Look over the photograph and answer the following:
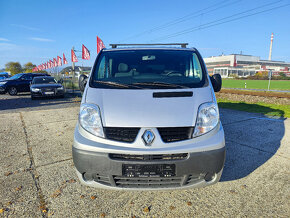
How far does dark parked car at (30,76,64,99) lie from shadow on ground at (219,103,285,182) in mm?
9671

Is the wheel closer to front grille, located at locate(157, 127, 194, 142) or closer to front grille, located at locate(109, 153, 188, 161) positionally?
front grille, located at locate(109, 153, 188, 161)

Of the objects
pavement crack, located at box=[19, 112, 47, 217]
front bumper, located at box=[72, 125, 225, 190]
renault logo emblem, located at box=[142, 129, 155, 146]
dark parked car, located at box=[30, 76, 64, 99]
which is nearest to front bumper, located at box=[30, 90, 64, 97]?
dark parked car, located at box=[30, 76, 64, 99]

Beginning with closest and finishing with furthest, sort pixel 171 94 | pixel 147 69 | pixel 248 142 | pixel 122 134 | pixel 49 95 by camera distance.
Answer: pixel 122 134, pixel 171 94, pixel 147 69, pixel 248 142, pixel 49 95

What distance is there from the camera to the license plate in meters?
2.04

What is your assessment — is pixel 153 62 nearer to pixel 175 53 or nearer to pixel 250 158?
pixel 175 53

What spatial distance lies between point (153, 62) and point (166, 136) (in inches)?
57.7

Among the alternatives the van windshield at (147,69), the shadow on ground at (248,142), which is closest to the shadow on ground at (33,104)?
the van windshield at (147,69)

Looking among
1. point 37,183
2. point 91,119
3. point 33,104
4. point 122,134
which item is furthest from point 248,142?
point 33,104

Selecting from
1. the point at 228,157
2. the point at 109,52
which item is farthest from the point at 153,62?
the point at 228,157

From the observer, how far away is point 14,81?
15.6 meters

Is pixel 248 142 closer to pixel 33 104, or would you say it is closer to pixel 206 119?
pixel 206 119

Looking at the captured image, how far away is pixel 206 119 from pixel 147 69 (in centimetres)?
128

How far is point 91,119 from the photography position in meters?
2.31

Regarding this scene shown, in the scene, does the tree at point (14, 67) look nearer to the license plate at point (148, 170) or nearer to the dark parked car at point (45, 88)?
the dark parked car at point (45, 88)
